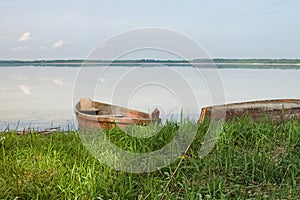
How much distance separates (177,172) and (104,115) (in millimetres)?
5130

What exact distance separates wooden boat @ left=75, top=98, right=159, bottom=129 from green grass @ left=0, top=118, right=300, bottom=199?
2009mm

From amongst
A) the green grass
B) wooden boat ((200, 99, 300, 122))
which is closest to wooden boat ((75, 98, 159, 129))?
wooden boat ((200, 99, 300, 122))

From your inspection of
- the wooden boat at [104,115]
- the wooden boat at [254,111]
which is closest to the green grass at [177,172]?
the wooden boat at [254,111]

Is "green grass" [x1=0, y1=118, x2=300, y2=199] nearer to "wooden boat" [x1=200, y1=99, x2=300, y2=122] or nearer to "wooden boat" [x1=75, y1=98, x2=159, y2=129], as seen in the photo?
"wooden boat" [x1=200, y1=99, x2=300, y2=122]

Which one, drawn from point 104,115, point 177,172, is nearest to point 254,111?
point 177,172

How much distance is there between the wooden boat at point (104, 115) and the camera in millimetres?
5863

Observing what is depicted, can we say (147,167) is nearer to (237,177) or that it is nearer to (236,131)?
(237,177)

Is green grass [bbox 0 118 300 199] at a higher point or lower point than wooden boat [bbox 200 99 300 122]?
lower

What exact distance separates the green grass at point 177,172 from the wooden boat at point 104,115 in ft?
6.59

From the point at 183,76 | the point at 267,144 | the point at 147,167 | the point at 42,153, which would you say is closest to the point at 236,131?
the point at 267,144

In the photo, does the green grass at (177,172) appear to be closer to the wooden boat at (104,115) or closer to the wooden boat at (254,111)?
the wooden boat at (254,111)

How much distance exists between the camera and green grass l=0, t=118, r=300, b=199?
115 inches

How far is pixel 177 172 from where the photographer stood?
123 inches

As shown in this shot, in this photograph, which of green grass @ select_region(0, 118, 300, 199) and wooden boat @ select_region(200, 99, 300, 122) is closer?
green grass @ select_region(0, 118, 300, 199)
